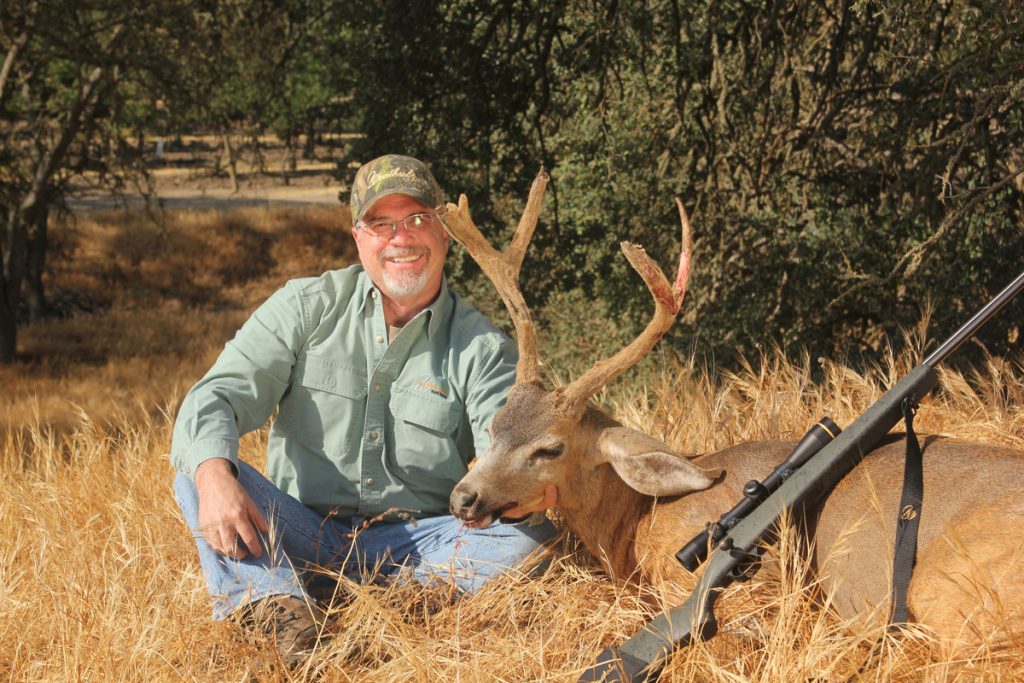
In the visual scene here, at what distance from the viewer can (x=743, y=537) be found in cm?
326

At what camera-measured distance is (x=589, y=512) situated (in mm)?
3850

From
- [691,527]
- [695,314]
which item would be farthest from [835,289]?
[691,527]

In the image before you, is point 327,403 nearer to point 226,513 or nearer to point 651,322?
point 226,513

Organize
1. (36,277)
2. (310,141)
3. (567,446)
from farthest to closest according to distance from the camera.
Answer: (36,277) < (310,141) < (567,446)

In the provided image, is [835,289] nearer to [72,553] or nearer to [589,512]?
[589,512]

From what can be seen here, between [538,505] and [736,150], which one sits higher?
[736,150]

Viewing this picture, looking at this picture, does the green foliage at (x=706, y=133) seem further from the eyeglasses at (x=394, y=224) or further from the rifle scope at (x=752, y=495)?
the eyeglasses at (x=394, y=224)

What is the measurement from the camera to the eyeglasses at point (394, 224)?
13.4 feet

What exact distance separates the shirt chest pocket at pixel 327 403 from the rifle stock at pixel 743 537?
1.38 m

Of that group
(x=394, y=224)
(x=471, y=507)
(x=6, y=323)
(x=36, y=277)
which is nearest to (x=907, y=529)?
(x=471, y=507)

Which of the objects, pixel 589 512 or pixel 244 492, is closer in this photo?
pixel 244 492

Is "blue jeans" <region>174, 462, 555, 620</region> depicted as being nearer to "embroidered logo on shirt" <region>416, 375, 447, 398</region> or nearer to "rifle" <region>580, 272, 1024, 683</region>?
"embroidered logo on shirt" <region>416, 375, 447, 398</region>

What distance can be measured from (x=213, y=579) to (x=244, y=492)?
1.05ft

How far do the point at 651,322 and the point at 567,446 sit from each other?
21.4 inches
